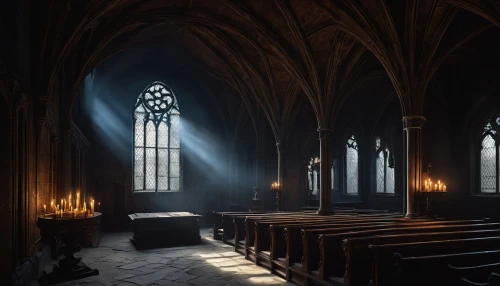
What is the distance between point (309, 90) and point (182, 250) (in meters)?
8.44

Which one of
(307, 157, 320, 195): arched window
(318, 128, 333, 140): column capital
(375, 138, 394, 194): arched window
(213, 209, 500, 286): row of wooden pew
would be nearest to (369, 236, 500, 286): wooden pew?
(213, 209, 500, 286): row of wooden pew

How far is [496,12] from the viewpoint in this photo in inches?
396

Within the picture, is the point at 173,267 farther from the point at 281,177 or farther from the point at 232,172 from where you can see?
the point at 232,172

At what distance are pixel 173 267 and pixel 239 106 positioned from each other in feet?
48.9

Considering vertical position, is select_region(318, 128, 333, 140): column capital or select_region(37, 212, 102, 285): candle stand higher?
select_region(318, 128, 333, 140): column capital

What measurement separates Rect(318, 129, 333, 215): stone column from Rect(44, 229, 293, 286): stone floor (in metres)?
4.64

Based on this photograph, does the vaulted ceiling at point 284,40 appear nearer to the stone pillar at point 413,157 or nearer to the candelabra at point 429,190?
the stone pillar at point 413,157

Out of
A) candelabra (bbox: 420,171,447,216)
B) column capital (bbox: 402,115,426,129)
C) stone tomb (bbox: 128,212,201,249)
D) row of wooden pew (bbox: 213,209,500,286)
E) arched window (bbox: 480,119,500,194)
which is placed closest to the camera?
row of wooden pew (bbox: 213,209,500,286)

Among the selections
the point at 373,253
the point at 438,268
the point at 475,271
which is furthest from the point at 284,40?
the point at 475,271

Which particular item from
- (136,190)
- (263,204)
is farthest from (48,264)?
(263,204)

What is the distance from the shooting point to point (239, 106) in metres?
24.2

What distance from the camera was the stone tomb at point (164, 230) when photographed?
14055mm

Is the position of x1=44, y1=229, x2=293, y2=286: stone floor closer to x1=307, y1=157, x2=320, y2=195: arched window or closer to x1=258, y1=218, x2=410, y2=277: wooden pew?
x1=258, y1=218, x2=410, y2=277: wooden pew

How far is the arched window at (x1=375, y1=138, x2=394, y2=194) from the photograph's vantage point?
69.6 feet
